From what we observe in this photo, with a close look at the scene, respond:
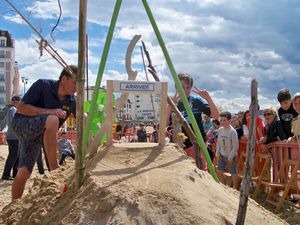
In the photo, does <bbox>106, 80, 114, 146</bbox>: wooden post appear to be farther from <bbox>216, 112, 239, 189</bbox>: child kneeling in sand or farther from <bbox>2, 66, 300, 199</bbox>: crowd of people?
<bbox>216, 112, 239, 189</bbox>: child kneeling in sand

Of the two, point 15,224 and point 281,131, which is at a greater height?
point 281,131

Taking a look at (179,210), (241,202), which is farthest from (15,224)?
(241,202)

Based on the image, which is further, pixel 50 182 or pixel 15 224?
pixel 50 182

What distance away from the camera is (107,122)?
4.25 m

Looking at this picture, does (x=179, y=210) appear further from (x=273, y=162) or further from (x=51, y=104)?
(x=273, y=162)

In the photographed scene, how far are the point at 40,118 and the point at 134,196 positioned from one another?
168 centimetres

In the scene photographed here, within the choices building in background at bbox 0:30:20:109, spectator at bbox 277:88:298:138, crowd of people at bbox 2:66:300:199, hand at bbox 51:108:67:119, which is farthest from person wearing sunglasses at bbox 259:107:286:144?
building in background at bbox 0:30:20:109

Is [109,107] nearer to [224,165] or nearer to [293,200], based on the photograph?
[293,200]

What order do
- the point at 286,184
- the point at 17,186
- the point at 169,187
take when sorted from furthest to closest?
the point at 286,184 < the point at 17,186 < the point at 169,187

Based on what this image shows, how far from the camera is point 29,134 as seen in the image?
15.2 feet

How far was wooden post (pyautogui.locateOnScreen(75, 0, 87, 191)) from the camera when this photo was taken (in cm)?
376

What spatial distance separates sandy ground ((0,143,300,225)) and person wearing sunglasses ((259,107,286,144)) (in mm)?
3290

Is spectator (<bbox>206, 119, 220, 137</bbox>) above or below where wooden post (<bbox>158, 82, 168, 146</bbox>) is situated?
below

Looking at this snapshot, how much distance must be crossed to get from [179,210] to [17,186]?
2.09 meters
